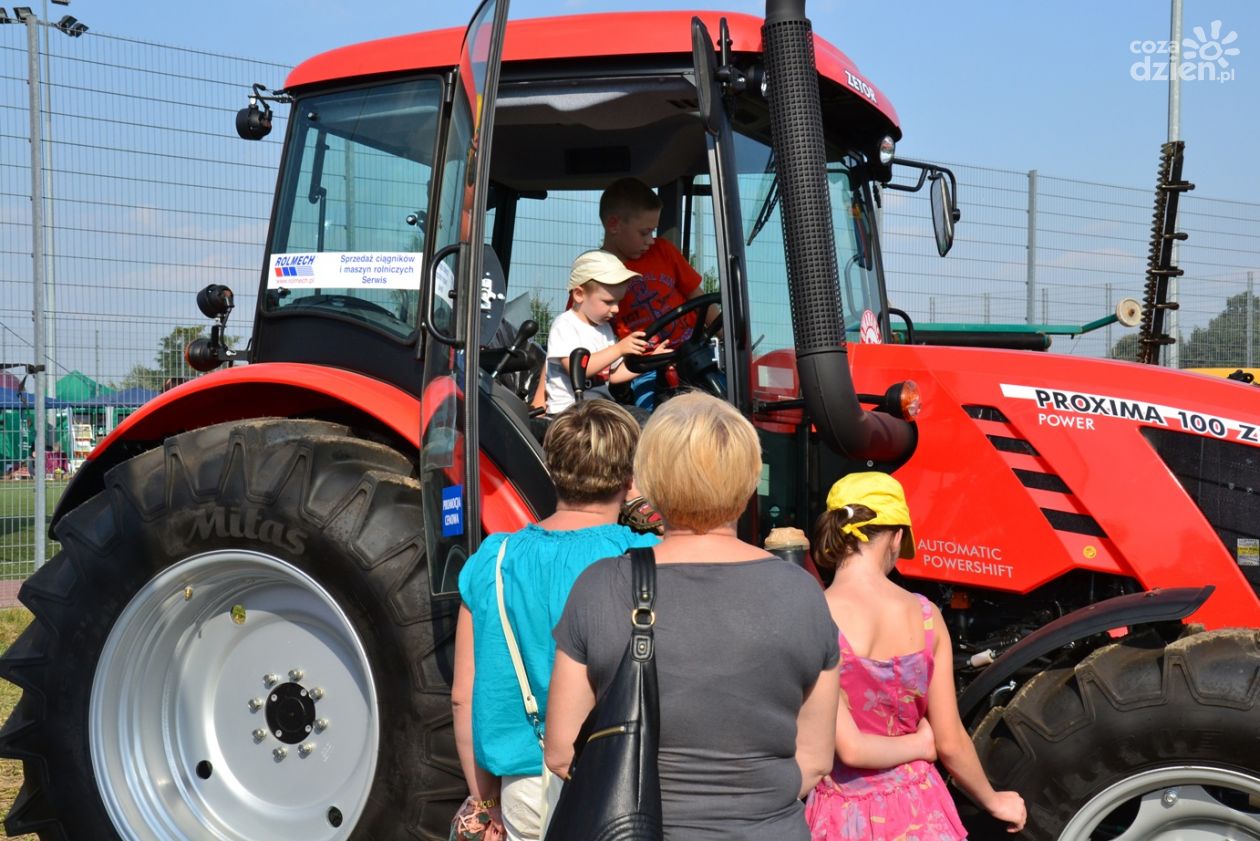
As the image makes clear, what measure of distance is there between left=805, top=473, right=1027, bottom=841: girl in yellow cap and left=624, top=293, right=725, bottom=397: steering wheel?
0.80 m

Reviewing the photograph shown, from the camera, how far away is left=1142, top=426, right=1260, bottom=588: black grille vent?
3.36m

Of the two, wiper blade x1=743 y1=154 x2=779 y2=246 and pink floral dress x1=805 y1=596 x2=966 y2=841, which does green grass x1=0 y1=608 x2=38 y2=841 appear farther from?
wiper blade x1=743 y1=154 x2=779 y2=246

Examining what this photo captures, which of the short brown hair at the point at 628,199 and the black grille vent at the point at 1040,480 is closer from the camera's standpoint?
the black grille vent at the point at 1040,480

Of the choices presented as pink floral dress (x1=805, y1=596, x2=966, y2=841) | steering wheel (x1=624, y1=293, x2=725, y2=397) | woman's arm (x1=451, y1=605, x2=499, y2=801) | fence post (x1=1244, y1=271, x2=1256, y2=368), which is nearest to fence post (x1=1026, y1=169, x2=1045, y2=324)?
fence post (x1=1244, y1=271, x2=1256, y2=368)

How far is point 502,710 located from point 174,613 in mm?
1485

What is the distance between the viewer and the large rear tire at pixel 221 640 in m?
Answer: 3.26

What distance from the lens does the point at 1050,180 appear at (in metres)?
9.17

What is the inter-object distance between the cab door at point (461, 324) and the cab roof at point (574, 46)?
351mm

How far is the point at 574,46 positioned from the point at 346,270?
97cm

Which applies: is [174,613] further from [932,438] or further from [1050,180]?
[1050,180]

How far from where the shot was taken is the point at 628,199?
3.90m

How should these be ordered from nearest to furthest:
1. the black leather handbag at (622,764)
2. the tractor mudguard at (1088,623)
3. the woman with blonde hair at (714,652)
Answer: the black leather handbag at (622,764)
the woman with blonde hair at (714,652)
the tractor mudguard at (1088,623)

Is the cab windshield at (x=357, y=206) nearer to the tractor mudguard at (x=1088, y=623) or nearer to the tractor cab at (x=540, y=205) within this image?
the tractor cab at (x=540, y=205)

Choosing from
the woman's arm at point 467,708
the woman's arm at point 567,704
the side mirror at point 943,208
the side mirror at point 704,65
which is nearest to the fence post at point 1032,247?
the side mirror at point 943,208
